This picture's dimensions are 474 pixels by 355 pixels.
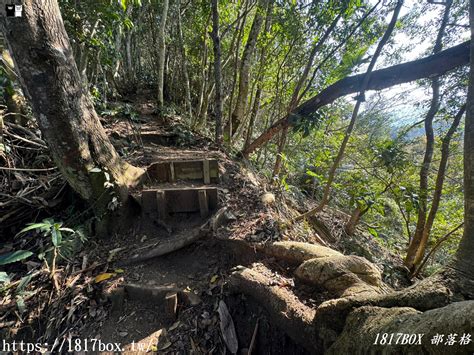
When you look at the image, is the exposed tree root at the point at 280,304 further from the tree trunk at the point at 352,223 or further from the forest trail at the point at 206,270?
the tree trunk at the point at 352,223

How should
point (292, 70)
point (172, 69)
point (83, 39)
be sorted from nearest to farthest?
point (83, 39), point (292, 70), point (172, 69)

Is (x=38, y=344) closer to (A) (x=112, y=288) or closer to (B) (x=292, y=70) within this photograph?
(A) (x=112, y=288)

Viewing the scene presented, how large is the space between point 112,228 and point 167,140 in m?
2.92

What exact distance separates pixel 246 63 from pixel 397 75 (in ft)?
10.7

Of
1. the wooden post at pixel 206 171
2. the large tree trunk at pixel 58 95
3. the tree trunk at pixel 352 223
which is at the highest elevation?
the large tree trunk at pixel 58 95

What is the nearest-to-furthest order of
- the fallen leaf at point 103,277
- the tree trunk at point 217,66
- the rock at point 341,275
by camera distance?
the rock at point 341,275, the fallen leaf at point 103,277, the tree trunk at point 217,66

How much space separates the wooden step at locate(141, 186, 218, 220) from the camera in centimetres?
282

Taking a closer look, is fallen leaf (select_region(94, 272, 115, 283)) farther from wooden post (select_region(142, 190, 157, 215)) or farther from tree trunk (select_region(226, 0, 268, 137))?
tree trunk (select_region(226, 0, 268, 137))

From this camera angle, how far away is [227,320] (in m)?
1.92

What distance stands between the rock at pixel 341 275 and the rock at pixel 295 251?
159 mm

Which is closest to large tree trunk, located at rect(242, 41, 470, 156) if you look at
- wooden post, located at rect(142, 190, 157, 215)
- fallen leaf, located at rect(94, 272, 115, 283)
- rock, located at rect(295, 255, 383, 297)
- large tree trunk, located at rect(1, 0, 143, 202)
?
rock, located at rect(295, 255, 383, 297)

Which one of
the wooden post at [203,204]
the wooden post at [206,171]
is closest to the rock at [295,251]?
the wooden post at [203,204]

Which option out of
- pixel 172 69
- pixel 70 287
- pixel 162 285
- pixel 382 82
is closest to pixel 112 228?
pixel 70 287

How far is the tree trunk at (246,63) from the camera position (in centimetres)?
436
